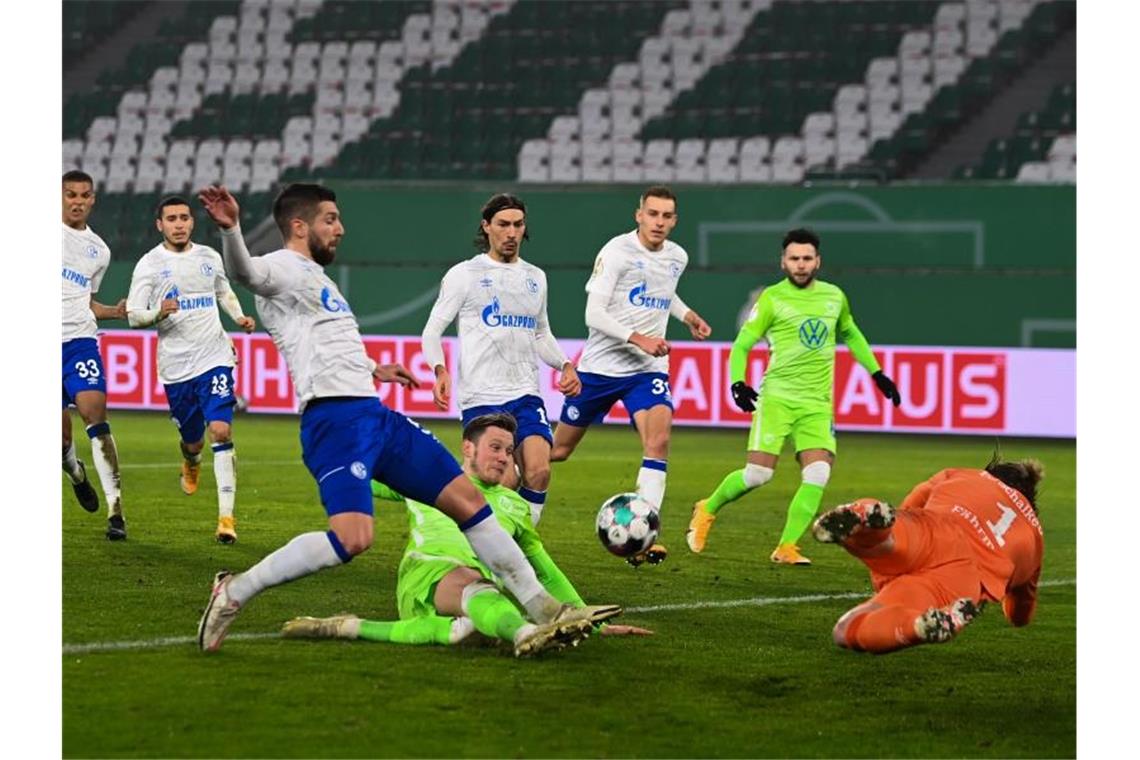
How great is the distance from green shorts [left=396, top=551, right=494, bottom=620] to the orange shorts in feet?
4.83

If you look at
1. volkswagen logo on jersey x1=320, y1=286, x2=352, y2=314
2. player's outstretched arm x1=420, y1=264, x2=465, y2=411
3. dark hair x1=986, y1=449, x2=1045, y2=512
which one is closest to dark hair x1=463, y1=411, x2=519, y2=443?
volkswagen logo on jersey x1=320, y1=286, x2=352, y2=314

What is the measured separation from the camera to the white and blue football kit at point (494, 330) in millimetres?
8797

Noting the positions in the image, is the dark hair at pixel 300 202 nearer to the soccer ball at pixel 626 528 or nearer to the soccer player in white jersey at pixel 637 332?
the soccer ball at pixel 626 528

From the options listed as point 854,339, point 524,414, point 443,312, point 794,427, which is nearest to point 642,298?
point 794,427

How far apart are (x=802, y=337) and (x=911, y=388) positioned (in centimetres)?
771

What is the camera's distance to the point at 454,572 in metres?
6.95

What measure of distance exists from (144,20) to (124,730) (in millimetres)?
24388

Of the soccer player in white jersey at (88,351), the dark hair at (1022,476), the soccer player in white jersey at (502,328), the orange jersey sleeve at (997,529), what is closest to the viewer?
the orange jersey sleeve at (997,529)

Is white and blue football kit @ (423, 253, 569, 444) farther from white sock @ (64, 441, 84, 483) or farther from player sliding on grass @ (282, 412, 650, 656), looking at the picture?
white sock @ (64, 441, 84, 483)

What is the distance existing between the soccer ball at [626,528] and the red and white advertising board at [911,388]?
913 cm

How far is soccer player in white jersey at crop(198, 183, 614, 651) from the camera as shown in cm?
650

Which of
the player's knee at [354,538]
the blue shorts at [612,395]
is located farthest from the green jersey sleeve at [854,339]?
the player's knee at [354,538]

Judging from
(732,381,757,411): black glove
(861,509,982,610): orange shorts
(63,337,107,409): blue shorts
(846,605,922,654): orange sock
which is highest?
(63,337,107,409): blue shorts

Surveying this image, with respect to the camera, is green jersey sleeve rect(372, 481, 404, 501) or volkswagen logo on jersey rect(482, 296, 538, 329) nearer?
green jersey sleeve rect(372, 481, 404, 501)
